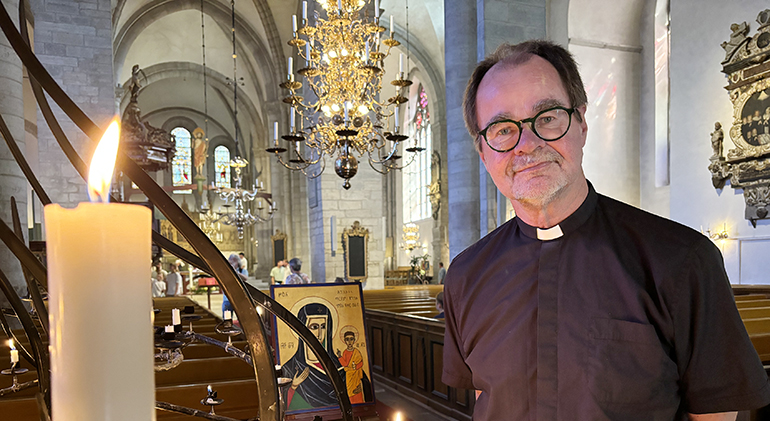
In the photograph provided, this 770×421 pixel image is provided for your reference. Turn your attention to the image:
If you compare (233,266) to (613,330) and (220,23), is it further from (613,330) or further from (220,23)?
(220,23)

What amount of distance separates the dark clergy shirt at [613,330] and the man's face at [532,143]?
0.11 metres

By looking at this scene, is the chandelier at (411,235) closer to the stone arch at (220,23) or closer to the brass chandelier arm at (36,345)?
the stone arch at (220,23)

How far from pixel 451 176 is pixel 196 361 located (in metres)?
5.60

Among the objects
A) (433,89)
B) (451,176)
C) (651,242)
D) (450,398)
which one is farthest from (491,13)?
(433,89)

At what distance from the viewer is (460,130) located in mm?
7531

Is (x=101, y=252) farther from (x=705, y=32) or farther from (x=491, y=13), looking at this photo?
(x=705, y=32)

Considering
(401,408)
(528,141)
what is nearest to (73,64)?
(401,408)

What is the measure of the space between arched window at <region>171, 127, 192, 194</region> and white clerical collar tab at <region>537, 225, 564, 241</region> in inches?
1145

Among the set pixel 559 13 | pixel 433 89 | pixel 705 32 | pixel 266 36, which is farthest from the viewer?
pixel 433 89

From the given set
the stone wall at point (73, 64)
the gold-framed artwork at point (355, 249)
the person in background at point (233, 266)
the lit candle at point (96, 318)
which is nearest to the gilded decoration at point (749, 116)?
the gold-framed artwork at point (355, 249)

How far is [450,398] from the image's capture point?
414 cm

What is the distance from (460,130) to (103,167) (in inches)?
294

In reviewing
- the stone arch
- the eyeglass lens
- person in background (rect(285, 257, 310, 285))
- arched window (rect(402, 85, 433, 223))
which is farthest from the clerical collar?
arched window (rect(402, 85, 433, 223))

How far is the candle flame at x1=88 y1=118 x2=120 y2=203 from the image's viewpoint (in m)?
0.26
